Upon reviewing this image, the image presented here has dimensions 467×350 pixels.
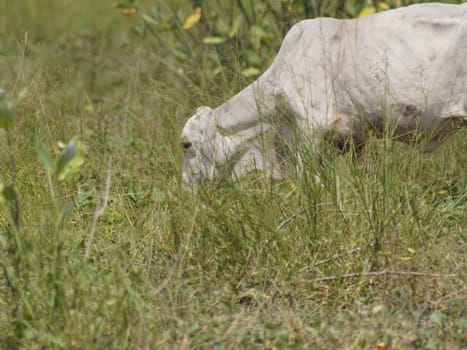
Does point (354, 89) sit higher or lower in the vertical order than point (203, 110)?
higher

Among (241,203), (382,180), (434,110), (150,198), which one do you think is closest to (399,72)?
(434,110)

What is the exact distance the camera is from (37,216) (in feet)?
13.6

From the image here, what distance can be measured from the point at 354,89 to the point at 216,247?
3.51ft

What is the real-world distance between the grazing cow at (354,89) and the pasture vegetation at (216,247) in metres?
0.19

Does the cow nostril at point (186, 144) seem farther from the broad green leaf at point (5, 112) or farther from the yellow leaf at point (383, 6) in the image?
the broad green leaf at point (5, 112)

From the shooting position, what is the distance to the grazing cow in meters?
4.39

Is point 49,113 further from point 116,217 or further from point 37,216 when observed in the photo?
point 37,216

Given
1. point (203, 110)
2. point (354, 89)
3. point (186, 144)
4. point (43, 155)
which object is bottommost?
point (186, 144)

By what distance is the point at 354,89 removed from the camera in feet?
14.8

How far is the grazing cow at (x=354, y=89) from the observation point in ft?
14.4

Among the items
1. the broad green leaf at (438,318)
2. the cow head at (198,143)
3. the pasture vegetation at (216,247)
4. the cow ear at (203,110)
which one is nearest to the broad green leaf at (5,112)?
the pasture vegetation at (216,247)

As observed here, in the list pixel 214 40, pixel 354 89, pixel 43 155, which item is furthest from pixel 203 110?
pixel 43 155

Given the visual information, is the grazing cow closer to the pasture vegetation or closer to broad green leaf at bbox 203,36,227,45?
the pasture vegetation

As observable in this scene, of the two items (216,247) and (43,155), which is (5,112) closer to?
(43,155)
